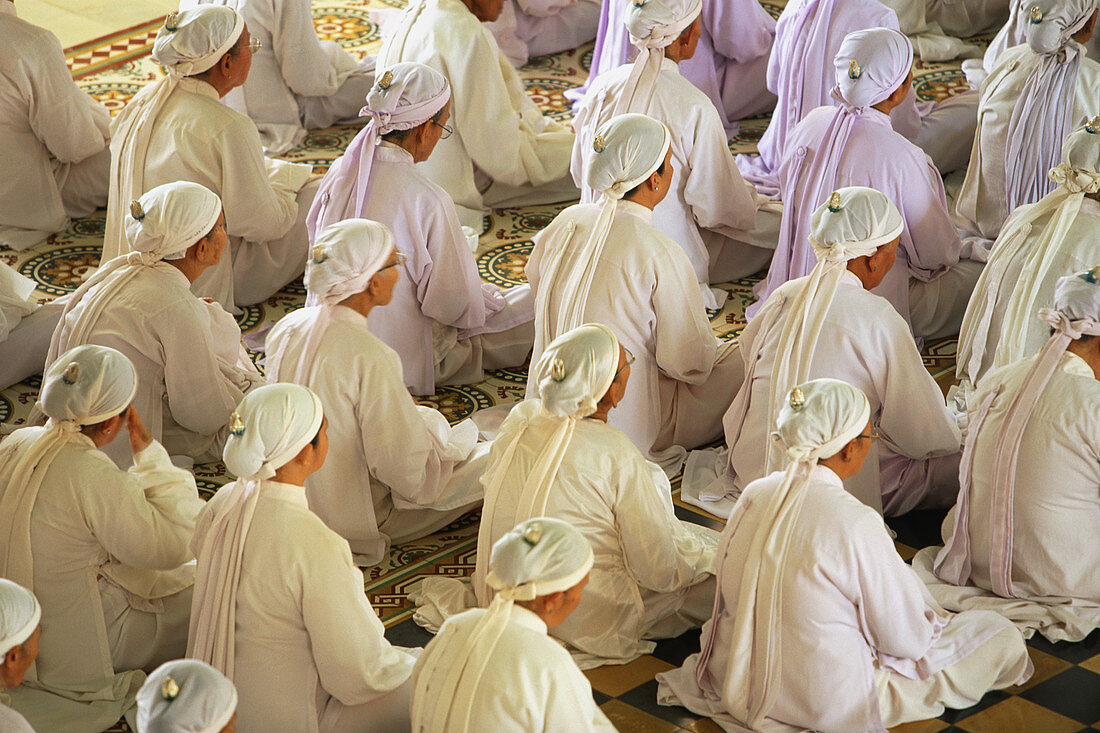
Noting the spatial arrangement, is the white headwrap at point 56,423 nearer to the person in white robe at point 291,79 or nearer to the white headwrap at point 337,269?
the white headwrap at point 337,269

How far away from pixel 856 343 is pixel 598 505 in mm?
968

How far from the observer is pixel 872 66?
5.04 metres

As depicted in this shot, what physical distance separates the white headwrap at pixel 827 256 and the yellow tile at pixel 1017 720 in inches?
37.0

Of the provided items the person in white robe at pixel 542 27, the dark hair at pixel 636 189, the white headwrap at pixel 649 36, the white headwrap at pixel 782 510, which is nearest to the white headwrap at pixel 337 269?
the dark hair at pixel 636 189

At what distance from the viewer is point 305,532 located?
10.7 feet

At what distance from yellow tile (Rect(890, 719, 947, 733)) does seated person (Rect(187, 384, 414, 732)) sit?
3.90 ft

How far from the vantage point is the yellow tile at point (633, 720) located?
3.62 metres

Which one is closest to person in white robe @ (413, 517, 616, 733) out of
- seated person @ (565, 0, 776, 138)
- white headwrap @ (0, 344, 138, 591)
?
white headwrap @ (0, 344, 138, 591)

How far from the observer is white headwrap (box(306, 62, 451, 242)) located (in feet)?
16.4

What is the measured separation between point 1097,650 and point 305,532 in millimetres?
2080

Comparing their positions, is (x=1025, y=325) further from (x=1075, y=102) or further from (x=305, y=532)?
(x=305, y=532)

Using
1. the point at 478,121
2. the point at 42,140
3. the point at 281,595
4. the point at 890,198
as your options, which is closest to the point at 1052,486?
the point at 890,198

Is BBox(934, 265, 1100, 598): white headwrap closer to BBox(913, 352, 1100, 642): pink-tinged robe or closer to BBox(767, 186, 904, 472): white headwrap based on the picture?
BBox(913, 352, 1100, 642): pink-tinged robe

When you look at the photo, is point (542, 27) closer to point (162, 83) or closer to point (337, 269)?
point (162, 83)
